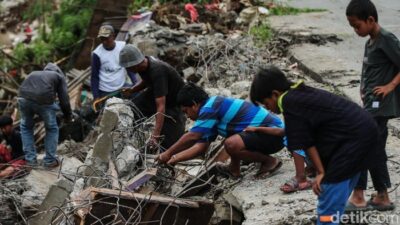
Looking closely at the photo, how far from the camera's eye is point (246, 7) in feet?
38.9

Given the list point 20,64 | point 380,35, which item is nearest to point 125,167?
point 380,35

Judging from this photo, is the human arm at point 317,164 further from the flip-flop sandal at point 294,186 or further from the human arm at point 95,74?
the human arm at point 95,74

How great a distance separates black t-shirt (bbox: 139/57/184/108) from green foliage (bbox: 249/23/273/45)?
371 centimetres

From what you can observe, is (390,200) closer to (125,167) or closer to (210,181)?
(210,181)

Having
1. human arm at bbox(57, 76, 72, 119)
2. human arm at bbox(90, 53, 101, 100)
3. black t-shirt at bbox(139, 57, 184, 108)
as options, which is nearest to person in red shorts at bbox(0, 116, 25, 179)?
human arm at bbox(57, 76, 72, 119)

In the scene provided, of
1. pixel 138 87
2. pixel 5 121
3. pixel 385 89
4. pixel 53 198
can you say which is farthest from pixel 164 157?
pixel 5 121

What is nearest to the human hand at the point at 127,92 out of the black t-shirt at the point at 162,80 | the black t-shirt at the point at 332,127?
the black t-shirt at the point at 162,80

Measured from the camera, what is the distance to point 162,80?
6332 millimetres

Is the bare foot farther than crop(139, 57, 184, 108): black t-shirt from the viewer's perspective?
No

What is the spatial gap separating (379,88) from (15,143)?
18.5ft

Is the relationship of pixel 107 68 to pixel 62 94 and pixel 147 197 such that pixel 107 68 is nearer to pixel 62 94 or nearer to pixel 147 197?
pixel 62 94

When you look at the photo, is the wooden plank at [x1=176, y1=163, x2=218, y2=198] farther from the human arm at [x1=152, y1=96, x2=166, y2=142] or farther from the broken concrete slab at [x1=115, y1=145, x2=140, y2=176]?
the human arm at [x1=152, y1=96, x2=166, y2=142]

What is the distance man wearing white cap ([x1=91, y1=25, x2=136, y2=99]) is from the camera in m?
7.92

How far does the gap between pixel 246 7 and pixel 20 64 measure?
5.38m
